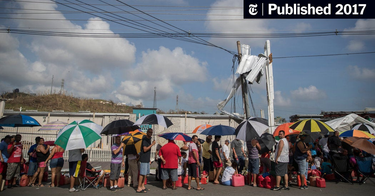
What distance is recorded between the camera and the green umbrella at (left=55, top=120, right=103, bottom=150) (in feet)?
25.6

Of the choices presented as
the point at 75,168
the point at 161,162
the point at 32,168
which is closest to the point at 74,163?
the point at 75,168

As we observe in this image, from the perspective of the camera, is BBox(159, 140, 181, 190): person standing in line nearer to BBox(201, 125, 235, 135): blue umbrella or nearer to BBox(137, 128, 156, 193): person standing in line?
BBox(137, 128, 156, 193): person standing in line

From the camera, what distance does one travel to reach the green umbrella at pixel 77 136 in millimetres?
7793

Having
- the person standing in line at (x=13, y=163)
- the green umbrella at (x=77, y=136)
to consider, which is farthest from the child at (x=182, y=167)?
the person standing in line at (x=13, y=163)

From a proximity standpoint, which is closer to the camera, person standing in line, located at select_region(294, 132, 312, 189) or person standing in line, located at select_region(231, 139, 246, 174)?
person standing in line, located at select_region(294, 132, 312, 189)

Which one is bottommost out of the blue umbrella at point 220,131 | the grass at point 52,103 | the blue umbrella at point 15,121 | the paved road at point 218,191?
the paved road at point 218,191

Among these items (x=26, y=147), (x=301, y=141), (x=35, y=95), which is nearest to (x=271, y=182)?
(x=301, y=141)

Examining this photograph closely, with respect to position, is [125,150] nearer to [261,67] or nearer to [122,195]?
[122,195]

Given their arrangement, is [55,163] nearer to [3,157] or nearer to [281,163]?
[3,157]

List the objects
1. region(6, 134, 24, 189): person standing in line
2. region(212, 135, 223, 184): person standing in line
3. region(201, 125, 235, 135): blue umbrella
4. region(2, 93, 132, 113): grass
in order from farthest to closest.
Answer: region(2, 93, 132, 113): grass < region(201, 125, 235, 135): blue umbrella < region(212, 135, 223, 184): person standing in line < region(6, 134, 24, 189): person standing in line

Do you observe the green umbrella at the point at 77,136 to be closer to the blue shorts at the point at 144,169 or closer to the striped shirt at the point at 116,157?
the striped shirt at the point at 116,157

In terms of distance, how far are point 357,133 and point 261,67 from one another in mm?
5697

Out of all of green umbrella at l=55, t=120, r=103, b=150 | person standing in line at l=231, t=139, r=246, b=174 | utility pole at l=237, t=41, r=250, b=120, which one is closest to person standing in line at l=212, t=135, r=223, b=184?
person standing in line at l=231, t=139, r=246, b=174

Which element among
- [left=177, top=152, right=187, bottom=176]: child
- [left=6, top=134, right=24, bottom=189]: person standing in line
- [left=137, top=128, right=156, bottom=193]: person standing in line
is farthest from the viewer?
[left=177, top=152, right=187, bottom=176]: child
